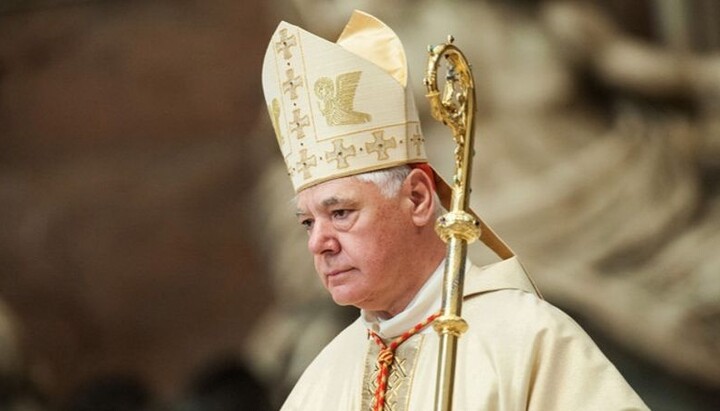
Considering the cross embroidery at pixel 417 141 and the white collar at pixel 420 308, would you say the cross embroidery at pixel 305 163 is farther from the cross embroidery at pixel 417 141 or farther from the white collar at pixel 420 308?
the white collar at pixel 420 308

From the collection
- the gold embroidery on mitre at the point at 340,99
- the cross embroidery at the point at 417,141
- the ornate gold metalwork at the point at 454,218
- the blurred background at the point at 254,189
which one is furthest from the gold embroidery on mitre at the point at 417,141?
the blurred background at the point at 254,189

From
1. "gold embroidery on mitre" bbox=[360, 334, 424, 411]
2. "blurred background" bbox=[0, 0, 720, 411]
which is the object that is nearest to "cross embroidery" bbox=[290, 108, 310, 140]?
"gold embroidery on mitre" bbox=[360, 334, 424, 411]

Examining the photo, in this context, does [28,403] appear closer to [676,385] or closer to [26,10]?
[26,10]

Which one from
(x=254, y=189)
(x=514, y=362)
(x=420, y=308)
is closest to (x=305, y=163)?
(x=420, y=308)

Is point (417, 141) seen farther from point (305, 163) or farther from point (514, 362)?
point (514, 362)

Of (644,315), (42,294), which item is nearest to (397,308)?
(644,315)

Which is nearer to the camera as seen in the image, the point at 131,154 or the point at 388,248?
the point at 388,248

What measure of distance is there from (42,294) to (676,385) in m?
3.52

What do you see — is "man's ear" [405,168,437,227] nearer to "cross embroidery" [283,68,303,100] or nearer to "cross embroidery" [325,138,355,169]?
"cross embroidery" [325,138,355,169]

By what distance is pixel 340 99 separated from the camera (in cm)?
435

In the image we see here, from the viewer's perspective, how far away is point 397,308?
420cm

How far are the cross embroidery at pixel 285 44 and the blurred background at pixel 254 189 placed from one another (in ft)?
8.77

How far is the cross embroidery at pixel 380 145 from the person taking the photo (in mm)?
4242

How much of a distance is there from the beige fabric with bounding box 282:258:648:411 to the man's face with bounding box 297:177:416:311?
13 cm
